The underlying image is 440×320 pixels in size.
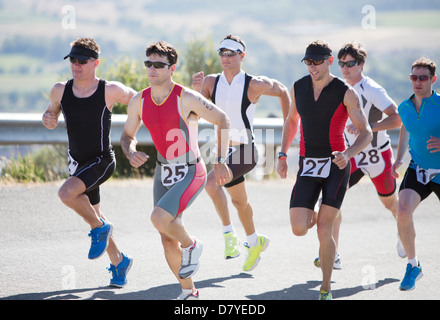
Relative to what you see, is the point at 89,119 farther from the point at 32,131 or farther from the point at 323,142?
the point at 32,131

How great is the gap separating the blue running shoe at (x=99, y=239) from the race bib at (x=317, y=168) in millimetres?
1945

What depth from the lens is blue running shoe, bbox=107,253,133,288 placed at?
21.7ft

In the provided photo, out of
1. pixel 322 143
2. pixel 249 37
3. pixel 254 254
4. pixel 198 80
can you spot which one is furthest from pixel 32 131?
pixel 249 37

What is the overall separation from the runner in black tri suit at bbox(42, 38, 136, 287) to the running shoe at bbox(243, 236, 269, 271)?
138 centimetres

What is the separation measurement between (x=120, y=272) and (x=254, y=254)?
1601 millimetres

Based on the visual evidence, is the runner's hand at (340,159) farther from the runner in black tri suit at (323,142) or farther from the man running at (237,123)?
the man running at (237,123)

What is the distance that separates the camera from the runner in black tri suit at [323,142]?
6.11m

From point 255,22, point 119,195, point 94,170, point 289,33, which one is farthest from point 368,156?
point 255,22

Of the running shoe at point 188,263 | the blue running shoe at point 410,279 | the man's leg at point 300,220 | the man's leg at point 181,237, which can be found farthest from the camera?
the blue running shoe at point 410,279

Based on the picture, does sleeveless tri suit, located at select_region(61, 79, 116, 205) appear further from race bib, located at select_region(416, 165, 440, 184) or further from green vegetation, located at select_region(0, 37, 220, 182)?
green vegetation, located at select_region(0, 37, 220, 182)

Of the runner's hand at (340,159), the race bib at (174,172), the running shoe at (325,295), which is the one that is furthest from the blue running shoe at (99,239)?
the runner's hand at (340,159)

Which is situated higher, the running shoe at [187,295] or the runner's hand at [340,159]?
the runner's hand at [340,159]

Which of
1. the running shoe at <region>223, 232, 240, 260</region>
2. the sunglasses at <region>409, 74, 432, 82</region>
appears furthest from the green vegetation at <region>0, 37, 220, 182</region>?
the sunglasses at <region>409, 74, 432, 82</region>

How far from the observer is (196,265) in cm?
582
